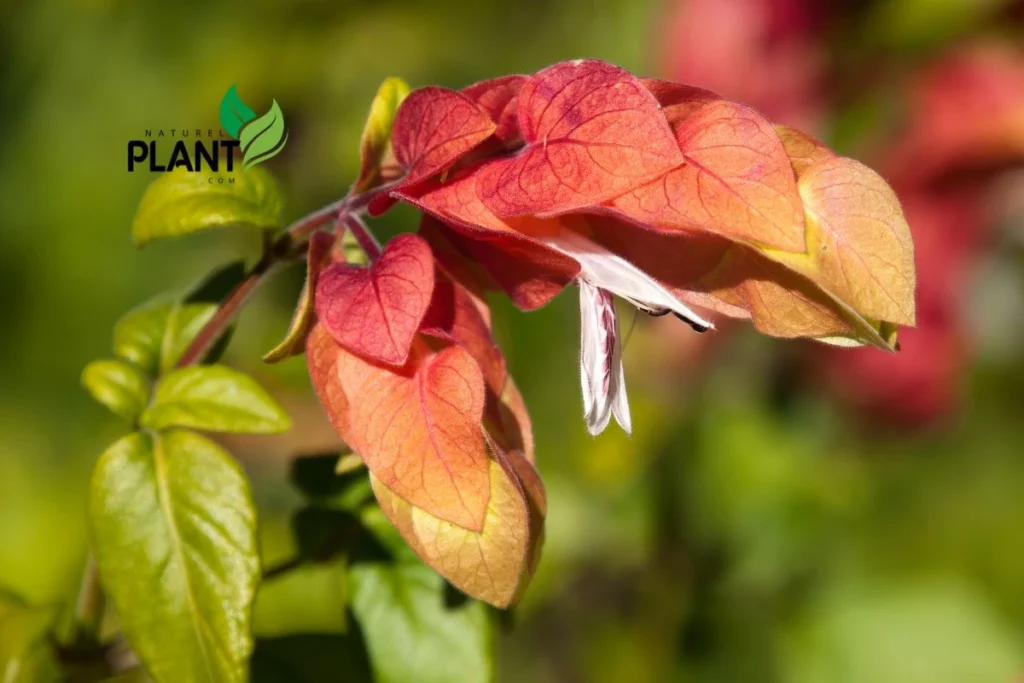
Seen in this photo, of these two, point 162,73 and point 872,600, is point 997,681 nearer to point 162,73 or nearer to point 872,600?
point 872,600

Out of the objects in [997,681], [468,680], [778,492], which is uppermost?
[468,680]

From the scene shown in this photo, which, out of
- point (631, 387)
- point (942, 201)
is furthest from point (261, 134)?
point (942, 201)

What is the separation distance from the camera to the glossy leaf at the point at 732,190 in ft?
1.01

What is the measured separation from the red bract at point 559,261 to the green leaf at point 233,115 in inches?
5.3

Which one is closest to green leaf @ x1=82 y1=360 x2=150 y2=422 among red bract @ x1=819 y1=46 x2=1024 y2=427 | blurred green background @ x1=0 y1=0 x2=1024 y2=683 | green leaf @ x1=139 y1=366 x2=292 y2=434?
green leaf @ x1=139 y1=366 x2=292 y2=434

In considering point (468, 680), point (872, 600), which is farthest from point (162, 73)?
point (468, 680)

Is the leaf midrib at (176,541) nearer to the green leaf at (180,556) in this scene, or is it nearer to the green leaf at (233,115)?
the green leaf at (180,556)

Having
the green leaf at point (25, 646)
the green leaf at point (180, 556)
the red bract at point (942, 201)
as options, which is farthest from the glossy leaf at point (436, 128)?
the red bract at point (942, 201)

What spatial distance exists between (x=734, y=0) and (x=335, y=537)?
2.83ft

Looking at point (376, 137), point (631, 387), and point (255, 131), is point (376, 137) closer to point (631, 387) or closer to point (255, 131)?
point (255, 131)

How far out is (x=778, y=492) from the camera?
99 cm

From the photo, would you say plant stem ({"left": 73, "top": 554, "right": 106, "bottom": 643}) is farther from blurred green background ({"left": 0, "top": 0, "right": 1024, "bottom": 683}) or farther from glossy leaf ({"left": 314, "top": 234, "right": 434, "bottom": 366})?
blurred green background ({"left": 0, "top": 0, "right": 1024, "bottom": 683})

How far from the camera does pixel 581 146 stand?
0.32 metres

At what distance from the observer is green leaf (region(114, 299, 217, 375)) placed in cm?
43
